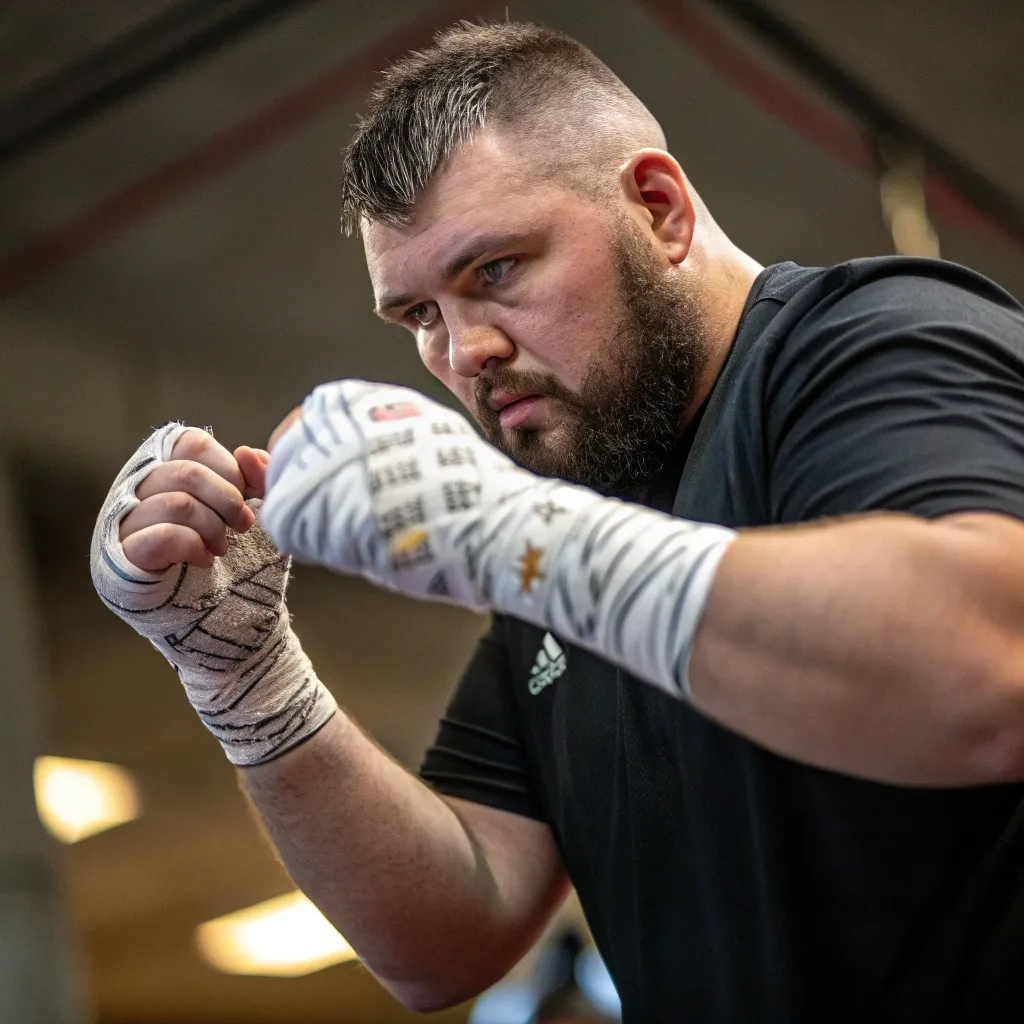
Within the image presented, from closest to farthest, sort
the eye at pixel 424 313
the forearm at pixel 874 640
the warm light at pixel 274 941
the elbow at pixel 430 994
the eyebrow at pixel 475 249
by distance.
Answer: the forearm at pixel 874 640
the eyebrow at pixel 475 249
the eye at pixel 424 313
the elbow at pixel 430 994
the warm light at pixel 274 941

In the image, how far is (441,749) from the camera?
6.32ft

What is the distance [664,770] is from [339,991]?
867 cm

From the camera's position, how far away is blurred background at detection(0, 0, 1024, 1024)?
3.42m

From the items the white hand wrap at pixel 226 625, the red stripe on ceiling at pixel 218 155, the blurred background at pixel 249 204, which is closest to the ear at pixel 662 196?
the white hand wrap at pixel 226 625

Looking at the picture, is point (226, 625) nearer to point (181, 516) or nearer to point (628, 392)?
point (181, 516)

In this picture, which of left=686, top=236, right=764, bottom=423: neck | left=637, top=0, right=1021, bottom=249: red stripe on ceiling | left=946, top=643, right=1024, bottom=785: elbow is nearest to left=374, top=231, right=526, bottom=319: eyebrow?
left=686, top=236, right=764, bottom=423: neck

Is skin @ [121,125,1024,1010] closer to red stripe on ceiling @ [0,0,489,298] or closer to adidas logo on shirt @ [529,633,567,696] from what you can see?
adidas logo on shirt @ [529,633,567,696]

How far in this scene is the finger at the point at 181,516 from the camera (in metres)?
1.45

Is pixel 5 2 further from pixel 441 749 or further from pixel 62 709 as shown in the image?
pixel 62 709

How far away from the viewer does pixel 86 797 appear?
6832mm

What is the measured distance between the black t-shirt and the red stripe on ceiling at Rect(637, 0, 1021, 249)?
6.83 ft

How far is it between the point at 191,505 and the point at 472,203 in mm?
486

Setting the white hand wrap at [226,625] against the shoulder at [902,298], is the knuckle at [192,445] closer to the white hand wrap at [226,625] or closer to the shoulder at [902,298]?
the white hand wrap at [226,625]

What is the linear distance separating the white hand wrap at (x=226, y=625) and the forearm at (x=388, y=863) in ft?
0.14
